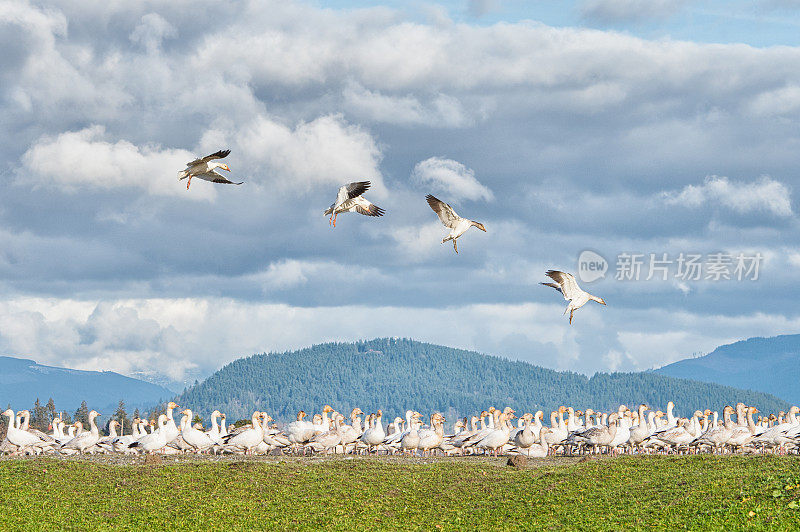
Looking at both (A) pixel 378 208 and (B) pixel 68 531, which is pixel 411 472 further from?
(B) pixel 68 531

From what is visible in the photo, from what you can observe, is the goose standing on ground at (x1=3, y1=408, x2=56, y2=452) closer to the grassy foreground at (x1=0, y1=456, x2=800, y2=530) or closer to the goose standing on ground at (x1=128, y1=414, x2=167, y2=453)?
the goose standing on ground at (x1=128, y1=414, x2=167, y2=453)

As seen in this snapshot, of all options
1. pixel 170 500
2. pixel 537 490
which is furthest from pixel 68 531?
pixel 537 490

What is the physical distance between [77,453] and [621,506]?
2877 cm

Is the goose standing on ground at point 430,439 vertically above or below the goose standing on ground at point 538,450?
above

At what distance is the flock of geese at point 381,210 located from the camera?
31902 mm

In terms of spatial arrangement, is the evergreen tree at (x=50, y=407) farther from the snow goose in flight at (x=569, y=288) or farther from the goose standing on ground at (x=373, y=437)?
the snow goose in flight at (x=569, y=288)

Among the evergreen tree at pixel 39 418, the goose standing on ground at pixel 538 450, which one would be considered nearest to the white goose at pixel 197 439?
the goose standing on ground at pixel 538 450

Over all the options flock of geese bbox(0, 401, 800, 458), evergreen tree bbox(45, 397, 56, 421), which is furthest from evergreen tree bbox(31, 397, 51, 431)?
flock of geese bbox(0, 401, 800, 458)

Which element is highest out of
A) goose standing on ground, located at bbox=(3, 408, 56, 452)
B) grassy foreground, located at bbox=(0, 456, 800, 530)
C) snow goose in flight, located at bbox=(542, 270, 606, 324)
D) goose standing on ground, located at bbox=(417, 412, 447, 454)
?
snow goose in flight, located at bbox=(542, 270, 606, 324)

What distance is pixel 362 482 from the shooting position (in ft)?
112

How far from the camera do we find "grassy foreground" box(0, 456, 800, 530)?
28219 mm

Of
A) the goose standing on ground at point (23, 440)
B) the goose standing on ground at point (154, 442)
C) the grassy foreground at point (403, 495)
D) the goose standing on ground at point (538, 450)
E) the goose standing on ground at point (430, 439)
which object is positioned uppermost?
the goose standing on ground at point (23, 440)

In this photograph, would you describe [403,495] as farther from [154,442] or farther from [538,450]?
[154,442]

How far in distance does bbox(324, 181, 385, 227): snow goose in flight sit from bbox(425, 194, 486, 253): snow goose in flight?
1859 mm
